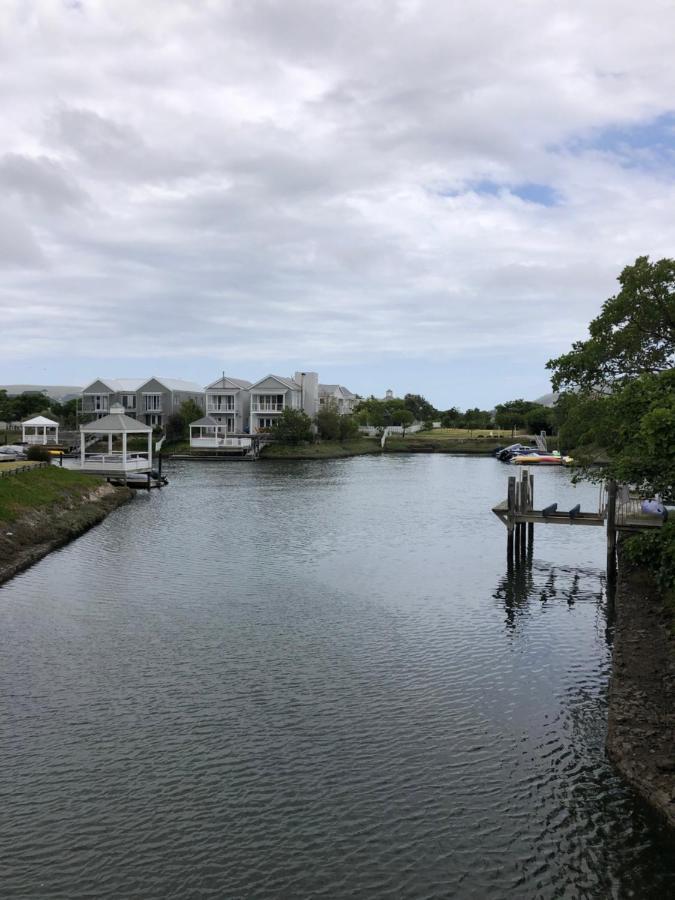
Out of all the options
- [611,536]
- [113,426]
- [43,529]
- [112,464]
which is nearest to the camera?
[611,536]

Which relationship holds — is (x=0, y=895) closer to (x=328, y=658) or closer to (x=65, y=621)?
(x=328, y=658)

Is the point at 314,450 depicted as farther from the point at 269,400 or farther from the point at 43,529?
the point at 43,529

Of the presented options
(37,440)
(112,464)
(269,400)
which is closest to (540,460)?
(269,400)

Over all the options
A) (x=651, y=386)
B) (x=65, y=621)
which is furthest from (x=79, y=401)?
(x=651, y=386)

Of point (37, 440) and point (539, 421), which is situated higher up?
point (539, 421)

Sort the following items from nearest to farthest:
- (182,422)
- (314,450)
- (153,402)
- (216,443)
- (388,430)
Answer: (216,443) → (314,450) → (182,422) → (153,402) → (388,430)

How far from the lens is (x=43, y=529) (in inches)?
1310

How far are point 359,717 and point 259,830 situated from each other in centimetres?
410

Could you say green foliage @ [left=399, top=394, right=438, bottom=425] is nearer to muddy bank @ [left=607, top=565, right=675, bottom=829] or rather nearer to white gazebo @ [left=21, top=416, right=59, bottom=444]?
white gazebo @ [left=21, top=416, right=59, bottom=444]

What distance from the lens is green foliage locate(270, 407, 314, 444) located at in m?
98.3

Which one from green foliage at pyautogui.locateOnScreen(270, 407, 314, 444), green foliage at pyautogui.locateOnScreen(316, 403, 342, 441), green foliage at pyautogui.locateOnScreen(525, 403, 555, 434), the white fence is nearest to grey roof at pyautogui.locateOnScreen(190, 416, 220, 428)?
green foliage at pyautogui.locateOnScreen(270, 407, 314, 444)

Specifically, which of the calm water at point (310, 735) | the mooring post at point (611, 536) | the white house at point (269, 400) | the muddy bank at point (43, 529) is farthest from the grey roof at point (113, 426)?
the white house at point (269, 400)

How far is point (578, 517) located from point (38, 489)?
27451 millimetres

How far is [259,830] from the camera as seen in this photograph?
34.9 ft
